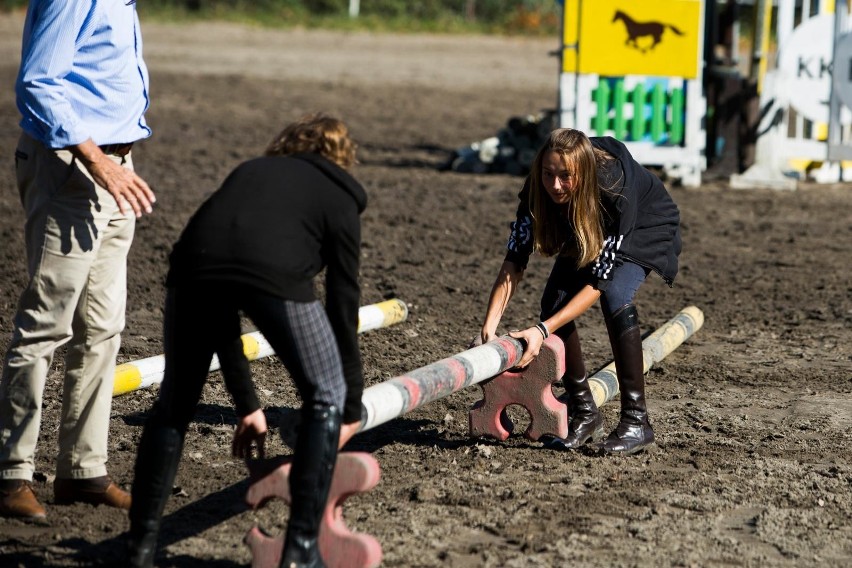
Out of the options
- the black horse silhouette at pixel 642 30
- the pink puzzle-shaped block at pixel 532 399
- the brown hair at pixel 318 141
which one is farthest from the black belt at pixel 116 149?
the black horse silhouette at pixel 642 30

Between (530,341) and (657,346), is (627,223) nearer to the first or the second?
(530,341)

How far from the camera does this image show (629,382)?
4.99 metres

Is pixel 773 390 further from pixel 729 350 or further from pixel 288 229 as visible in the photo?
pixel 288 229

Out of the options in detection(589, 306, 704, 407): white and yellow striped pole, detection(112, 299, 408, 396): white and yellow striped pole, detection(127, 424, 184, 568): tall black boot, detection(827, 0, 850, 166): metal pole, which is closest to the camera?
detection(127, 424, 184, 568): tall black boot

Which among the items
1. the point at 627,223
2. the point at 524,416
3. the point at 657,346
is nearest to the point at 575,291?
the point at 627,223

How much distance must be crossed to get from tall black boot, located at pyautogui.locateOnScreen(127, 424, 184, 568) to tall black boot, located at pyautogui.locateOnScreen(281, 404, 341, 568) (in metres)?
0.38

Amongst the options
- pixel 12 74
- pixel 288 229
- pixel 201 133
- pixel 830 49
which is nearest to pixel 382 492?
pixel 288 229

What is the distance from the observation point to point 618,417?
5504 mm

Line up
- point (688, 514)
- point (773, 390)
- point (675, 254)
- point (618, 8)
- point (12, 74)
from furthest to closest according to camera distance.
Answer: point (12, 74) < point (618, 8) < point (773, 390) < point (675, 254) < point (688, 514)

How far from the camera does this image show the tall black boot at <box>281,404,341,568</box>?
11.2ft

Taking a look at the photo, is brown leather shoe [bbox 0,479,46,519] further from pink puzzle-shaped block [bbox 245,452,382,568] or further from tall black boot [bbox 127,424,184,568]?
pink puzzle-shaped block [bbox 245,452,382,568]

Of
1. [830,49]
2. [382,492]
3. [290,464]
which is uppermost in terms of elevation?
[830,49]

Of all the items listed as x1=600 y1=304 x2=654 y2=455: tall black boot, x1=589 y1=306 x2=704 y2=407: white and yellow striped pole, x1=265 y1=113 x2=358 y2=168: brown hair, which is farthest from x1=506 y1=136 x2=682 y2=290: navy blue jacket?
x1=265 y1=113 x2=358 y2=168: brown hair

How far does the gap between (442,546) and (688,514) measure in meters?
0.92
